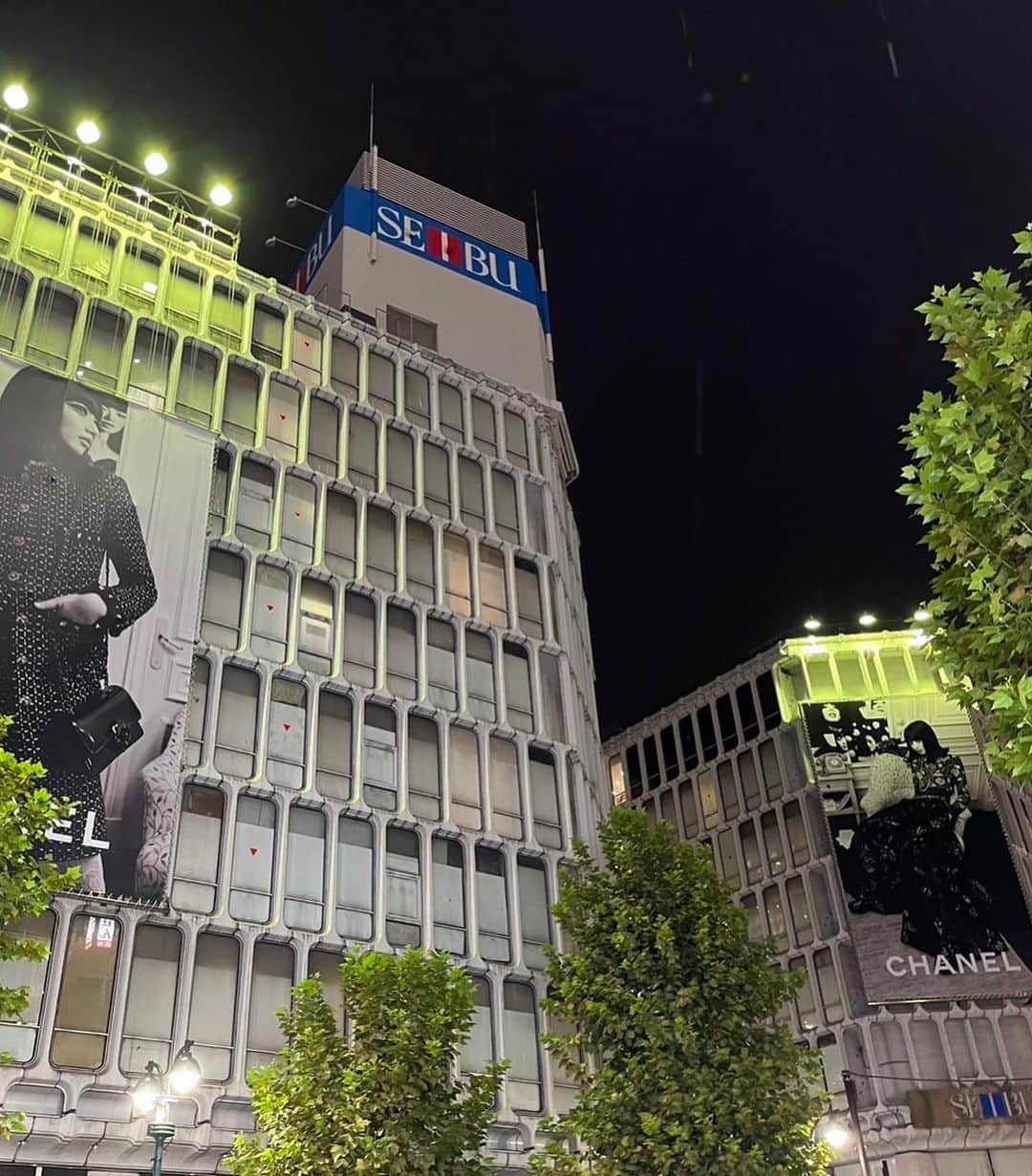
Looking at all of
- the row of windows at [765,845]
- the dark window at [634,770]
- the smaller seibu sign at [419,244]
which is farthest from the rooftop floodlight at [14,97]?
the dark window at [634,770]

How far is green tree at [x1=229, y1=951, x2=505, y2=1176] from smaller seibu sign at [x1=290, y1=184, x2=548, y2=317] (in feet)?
122

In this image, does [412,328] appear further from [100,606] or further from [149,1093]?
[149,1093]

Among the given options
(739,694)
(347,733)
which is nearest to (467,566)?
(347,733)

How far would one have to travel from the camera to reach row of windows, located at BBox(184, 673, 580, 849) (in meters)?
29.5

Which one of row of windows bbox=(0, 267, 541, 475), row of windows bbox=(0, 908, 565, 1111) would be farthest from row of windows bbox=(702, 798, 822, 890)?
row of windows bbox=(0, 908, 565, 1111)

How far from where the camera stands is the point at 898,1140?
45188 millimetres

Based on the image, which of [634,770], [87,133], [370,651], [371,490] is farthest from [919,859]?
[87,133]

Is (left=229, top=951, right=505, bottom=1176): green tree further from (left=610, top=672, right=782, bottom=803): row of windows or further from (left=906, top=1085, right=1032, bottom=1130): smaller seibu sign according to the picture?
(left=610, top=672, right=782, bottom=803): row of windows

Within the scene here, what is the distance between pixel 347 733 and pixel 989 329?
82.6 feet

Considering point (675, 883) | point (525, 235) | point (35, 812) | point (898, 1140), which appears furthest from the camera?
point (525, 235)

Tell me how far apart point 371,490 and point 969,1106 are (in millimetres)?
37307

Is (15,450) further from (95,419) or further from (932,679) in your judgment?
(932,679)

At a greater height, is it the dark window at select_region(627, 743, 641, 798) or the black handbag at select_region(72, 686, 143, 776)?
the dark window at select_region(627, 743, 641, 798)

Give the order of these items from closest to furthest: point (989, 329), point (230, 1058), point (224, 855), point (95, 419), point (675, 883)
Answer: point (989, 329) < point (675, 883) < point (230, 1058) < point (224, 855) < point (95, 419)
